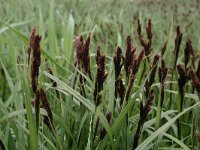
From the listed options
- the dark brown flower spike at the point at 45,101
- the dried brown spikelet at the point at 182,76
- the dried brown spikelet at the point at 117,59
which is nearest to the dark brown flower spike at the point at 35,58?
the dark brown flower spike at the point at 45,101

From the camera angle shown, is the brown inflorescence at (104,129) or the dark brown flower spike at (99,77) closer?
the dark brown flower spike at (99,77)

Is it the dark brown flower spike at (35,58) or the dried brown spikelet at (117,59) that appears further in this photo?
the dried brown spikelet at (117,59)

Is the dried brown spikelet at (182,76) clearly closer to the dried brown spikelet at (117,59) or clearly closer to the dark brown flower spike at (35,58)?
the dried brown spikelet at (117,59)

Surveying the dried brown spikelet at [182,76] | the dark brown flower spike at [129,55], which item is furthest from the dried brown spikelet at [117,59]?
the dried brown spikelet at [182,76]

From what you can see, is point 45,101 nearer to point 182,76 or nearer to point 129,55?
point 129,55

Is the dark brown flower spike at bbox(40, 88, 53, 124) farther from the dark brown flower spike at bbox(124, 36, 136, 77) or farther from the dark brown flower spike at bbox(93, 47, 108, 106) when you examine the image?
the dark brown flower spike at bbox(124, 36, 136, 77)

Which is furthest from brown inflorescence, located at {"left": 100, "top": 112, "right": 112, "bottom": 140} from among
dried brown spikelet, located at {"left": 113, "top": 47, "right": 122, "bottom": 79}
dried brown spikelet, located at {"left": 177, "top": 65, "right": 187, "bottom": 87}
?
dried brown spikelet, located at {"left": 177, "top": 65, "right": 187, "bottom": 87}

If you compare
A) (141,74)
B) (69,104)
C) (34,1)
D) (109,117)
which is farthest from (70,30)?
(34,1)

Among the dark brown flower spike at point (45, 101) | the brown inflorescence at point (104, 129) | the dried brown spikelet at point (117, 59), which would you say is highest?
the dried brown spikelet at point (117, 59)

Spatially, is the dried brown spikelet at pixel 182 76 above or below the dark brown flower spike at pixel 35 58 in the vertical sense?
below

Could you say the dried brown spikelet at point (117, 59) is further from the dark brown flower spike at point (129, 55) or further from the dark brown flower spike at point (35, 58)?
the dark brown flower spike at point (35, 58)

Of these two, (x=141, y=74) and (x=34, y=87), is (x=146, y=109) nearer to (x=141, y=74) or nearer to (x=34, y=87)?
(x=34, y=87)
